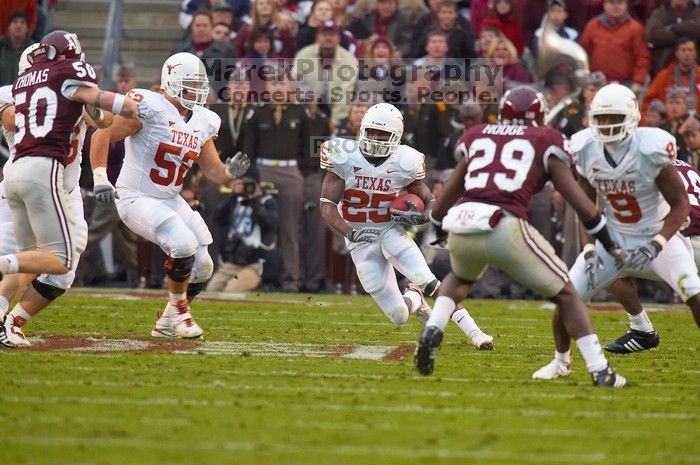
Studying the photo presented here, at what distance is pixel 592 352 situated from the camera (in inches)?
236

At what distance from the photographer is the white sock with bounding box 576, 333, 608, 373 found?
5988 mm

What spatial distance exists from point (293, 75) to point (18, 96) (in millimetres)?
5386

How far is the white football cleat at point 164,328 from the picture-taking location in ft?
25.9

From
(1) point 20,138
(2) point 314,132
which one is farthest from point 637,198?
(2) point 314,132

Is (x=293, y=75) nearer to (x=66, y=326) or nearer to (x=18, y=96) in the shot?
(x=66, y=326)

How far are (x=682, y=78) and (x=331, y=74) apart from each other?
320 cm

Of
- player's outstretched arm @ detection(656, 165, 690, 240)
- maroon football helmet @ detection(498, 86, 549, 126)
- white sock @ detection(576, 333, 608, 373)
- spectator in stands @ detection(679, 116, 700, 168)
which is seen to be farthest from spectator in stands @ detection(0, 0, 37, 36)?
white sock @ detection(576, 333, 608, 373)

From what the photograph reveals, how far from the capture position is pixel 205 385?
5.92 meters

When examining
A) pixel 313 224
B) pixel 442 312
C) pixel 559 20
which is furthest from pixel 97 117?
pixel 559 20

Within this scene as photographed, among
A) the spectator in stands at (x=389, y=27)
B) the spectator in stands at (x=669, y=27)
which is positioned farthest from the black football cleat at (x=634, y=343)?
the spectator in stands at (x=389, y=27)

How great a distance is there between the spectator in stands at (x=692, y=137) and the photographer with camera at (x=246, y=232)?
11.8 ft

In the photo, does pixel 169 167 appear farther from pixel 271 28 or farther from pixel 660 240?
pixel 271 28

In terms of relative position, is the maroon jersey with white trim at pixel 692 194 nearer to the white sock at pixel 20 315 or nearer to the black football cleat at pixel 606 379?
the black football cleat at pixel 606 379

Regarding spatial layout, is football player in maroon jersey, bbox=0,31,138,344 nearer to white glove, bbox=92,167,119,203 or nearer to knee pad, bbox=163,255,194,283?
white glove, bbox=92,167,119,203
